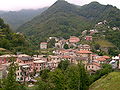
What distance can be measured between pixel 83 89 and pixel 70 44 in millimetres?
50281

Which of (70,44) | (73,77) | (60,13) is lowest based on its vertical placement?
(73,77)

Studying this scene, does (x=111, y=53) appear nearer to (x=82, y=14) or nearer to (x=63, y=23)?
(x=63, y=23)

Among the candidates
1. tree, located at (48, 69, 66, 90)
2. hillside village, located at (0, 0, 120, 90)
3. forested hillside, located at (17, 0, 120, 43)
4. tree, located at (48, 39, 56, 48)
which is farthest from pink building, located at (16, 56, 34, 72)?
forested hillside, located at (17, 0, 120, 43)

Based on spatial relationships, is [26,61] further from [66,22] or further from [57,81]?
[66,22]

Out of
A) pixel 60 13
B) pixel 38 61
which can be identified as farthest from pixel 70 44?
pixel 60 13

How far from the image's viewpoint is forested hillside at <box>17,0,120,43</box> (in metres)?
103

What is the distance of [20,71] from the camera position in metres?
36.3

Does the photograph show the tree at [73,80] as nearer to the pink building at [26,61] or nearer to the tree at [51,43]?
the pink building at [26,61]

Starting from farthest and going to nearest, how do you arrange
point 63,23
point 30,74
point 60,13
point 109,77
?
point 60,13, point 63,23, point 30,74, point 109,77

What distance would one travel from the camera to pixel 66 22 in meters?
129

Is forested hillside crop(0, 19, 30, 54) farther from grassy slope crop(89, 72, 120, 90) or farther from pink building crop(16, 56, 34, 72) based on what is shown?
grassy slope crop(89, 72, 120, 90)

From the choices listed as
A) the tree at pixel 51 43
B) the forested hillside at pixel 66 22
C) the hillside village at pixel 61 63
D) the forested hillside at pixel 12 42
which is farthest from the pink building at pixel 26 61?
the forested hillside at pixel 66 22

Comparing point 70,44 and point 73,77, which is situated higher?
point 70,44

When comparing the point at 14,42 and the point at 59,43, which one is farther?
the point at 59,43
